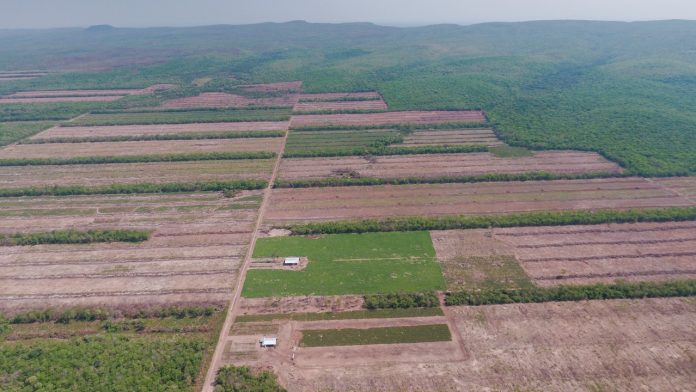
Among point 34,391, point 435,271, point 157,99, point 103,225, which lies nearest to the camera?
point 34,391

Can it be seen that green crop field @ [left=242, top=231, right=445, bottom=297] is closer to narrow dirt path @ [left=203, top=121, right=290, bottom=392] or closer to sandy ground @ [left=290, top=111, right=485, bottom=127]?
narrow dirt path @ [left=203, top=121, right=290, bottom=392]

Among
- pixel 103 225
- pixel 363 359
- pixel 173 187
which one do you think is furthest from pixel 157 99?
pixel 363 359

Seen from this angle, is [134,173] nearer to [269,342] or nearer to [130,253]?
[130,253]

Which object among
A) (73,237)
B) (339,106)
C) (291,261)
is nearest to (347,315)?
(291,261)

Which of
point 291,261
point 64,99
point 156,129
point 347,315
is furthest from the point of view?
point 64,99

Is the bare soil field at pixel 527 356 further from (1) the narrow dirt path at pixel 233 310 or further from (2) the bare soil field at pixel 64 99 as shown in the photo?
(2) the bare soil field at pixel 64 99

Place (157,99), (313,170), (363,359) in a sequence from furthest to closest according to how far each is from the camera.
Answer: (157,99) → (313,170) → (363,359)

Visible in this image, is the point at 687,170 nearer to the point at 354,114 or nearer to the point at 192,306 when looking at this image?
the point at 354,114
